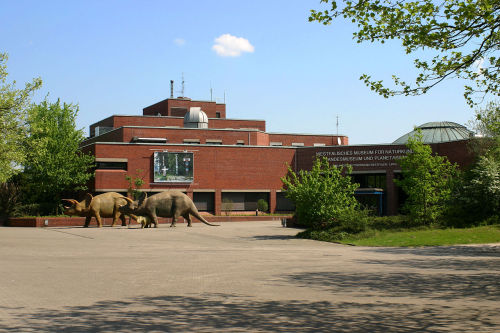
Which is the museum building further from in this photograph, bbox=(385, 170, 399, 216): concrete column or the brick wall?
the brick wall

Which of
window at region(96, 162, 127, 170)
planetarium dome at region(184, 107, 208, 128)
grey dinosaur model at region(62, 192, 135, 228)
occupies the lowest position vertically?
grey dinosaur model at region(62, 192, 135, 228)

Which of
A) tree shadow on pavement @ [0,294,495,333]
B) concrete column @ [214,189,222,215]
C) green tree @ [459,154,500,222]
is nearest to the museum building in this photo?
concrete column @ [214,189,222,215]

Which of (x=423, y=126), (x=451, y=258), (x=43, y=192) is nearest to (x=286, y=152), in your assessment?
(x=423, y=126)

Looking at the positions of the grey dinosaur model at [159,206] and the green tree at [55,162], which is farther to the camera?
the green tree at [55,162]

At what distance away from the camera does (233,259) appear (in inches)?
707

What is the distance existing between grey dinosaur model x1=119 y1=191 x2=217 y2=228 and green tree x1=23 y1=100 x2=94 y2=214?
36.0ft

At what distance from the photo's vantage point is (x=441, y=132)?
61281 mm

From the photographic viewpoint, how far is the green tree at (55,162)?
4600cm

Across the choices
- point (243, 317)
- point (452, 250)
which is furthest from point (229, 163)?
point (243, 317)

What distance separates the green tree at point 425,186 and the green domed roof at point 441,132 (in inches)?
1125

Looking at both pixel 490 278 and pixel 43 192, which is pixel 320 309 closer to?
pixel 490 278

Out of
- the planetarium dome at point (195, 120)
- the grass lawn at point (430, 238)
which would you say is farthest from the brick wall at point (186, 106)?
the grass lawn at point (430, 238)

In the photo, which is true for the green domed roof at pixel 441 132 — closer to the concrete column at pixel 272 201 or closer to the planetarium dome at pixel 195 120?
the concrete column at pixel 272 201

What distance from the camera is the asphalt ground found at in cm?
863
